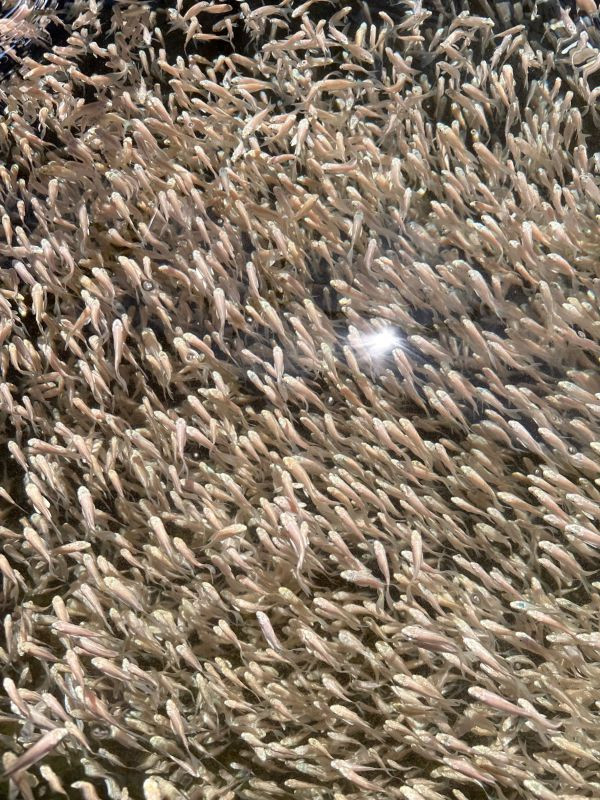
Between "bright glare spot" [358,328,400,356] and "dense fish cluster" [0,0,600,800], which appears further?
"bright glare spot" [358,328,400,356]

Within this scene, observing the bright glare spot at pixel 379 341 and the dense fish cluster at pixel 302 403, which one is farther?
the bright glare spot at pixel 379 341

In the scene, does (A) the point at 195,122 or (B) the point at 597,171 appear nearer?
(B) the point at 597,171

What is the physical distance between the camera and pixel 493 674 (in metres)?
0.57

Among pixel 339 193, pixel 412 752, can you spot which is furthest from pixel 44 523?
pixel 339 193

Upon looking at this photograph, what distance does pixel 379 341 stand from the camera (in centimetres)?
79

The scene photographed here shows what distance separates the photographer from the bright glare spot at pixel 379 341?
2.56 feet

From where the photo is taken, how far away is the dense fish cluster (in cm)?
59

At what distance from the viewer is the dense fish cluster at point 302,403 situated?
595 mm

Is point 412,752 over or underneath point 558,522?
underneath

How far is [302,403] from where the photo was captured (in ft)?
2.53

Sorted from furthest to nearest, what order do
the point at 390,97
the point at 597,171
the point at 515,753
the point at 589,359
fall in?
the point at 390,97 < the point at 597,171 < the point at 589,359 < the point at 515,753

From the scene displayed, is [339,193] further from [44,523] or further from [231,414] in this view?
[44,523]

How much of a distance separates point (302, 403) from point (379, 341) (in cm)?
11

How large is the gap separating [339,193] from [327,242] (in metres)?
0.08
